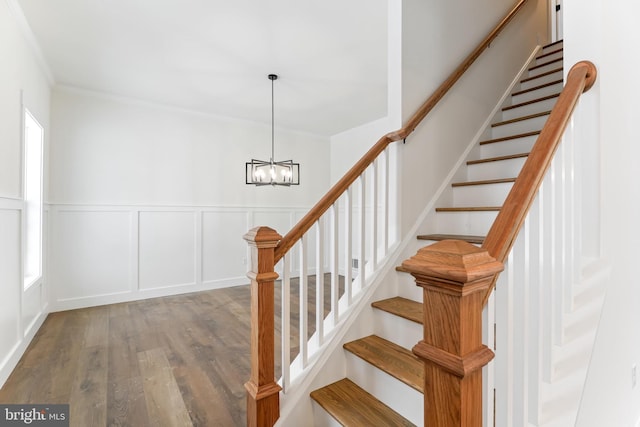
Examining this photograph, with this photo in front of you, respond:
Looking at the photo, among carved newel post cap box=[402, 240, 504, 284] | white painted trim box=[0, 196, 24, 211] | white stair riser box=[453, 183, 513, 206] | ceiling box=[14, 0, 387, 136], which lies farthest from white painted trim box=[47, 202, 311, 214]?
carved newel post cap box=[402, 240, 504, 284]

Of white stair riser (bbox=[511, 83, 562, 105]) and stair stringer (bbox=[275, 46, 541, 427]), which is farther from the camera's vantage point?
white stair riser (bbox=[511, 83, 562, 105])

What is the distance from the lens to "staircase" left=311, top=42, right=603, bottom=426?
3.47 ft

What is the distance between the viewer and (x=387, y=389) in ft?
4.92

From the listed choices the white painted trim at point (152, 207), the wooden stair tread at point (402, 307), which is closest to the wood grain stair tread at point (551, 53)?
the wooden stair tread at point (402, 307)

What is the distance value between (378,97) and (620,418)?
11.9 ft

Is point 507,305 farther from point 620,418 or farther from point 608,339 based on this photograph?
point 620,418

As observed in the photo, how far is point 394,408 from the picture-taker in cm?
147

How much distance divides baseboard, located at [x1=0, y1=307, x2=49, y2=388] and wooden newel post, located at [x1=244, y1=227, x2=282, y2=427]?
76.5 inches

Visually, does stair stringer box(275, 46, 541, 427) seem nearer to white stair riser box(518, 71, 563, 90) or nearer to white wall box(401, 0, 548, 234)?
white wall box(401, 0, 548, 234)

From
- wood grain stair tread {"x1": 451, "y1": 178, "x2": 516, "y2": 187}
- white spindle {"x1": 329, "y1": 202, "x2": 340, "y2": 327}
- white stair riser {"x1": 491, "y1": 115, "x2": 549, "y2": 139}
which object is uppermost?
white stair riser {"x1": 491, "y1": 115, "x2": 549, "y2": 139}

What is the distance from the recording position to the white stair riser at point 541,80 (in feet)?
9.08

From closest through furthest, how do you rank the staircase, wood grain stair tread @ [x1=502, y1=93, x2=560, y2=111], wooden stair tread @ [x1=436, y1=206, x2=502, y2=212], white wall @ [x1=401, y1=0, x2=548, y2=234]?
the staircase < wooden stair tread @ [x1=436, y1=206, x2=502, y2=212] < white wall @ [x1=401, y1=0, x2=548, y2=234] < wood grain stair tread @ [x1=502, y1=93, x2=560, y2=111]

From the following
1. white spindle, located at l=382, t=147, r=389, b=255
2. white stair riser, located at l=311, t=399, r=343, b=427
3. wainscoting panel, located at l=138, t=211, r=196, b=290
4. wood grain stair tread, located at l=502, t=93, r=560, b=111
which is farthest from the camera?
wainscoting panel, located at l=138, t=211, r=196, b=290

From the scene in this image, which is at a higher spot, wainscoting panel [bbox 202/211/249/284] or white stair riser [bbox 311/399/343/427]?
wainscoting panel [bbox 202/211/249/284]
